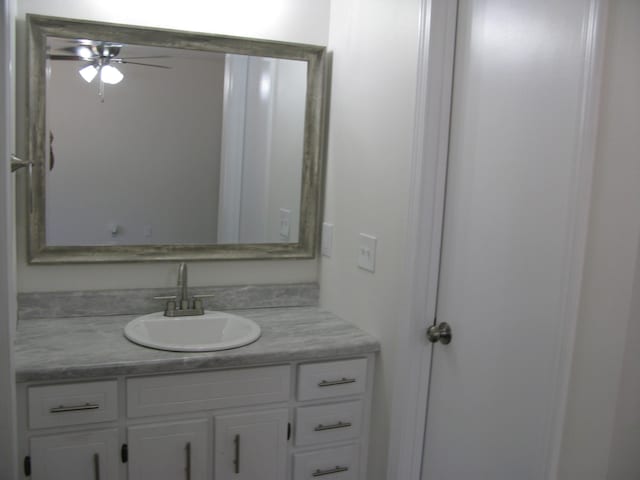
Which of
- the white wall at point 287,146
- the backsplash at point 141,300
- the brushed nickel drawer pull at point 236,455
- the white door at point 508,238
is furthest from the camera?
the white wall at point 287,146

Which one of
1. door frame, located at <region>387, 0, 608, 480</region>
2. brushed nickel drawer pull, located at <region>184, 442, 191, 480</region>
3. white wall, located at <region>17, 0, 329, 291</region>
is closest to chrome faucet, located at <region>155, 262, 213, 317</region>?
white wall, located at <region>17, 0, 329, 291</region>

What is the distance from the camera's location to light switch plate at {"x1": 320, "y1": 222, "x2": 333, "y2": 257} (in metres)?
2.35

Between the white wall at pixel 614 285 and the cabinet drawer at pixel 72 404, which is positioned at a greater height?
the white wall at pixel 614 285

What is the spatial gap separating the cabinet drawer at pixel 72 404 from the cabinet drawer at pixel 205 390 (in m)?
0.06

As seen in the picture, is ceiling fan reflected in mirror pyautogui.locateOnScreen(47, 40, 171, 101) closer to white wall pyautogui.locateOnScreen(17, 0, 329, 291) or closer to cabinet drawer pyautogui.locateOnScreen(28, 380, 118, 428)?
white wall pyautogui.locateOnScreen(17, 0, 329, 291)

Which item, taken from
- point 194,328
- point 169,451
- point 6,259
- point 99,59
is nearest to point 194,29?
point 99,59

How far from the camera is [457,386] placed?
5.70 ft

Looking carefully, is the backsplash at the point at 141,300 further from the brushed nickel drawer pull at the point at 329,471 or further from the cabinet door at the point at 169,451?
the brushed nickel drawer pull at the point at 329,471

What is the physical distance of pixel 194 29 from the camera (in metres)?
2.17

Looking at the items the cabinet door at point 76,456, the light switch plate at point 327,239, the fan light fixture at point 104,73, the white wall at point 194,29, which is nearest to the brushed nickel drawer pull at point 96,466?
the cabinet door at point 76,456

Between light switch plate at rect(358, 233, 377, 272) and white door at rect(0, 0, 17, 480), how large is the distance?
42.3 inches

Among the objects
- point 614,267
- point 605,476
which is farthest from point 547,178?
point 605,476

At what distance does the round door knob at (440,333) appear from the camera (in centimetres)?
177

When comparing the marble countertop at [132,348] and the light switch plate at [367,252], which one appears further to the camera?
the light switch plate at [367,252]
